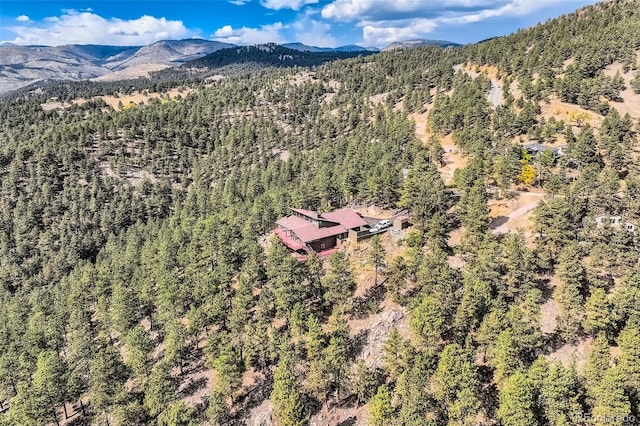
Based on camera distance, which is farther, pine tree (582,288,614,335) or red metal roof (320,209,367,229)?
red metal roof (320,209,367,229)

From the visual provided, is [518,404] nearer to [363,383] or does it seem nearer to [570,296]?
[363,383]

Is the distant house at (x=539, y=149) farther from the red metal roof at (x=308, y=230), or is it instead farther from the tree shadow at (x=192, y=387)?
the tree shadow at (x=192, y=387)

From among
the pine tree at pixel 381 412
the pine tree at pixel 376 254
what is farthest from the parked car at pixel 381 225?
the pine tree at pixel 381 412

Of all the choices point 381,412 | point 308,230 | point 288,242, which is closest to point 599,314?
point 381,412

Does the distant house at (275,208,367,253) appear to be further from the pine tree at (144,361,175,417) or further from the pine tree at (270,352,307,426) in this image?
the pine tree at (144,361,175,417)

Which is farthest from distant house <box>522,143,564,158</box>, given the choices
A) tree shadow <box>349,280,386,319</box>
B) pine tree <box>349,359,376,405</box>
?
pine tree <box>349,359,376,405</box>

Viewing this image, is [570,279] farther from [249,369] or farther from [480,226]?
[249,369]

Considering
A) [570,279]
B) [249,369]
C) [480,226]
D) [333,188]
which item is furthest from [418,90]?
[249,369]
